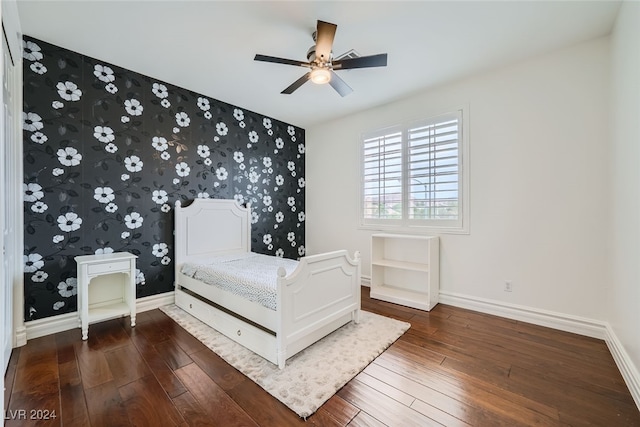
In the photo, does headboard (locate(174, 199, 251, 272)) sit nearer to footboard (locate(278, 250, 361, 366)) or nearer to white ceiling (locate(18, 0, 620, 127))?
white ceiling (locate(18, 0, 620, 127))

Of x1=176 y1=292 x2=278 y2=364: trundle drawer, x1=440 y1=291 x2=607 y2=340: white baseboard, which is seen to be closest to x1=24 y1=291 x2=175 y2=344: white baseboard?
x1=176 y1=292 x2=278 y2=364: trundle drawer

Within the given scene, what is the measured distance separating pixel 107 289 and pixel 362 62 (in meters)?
3.37

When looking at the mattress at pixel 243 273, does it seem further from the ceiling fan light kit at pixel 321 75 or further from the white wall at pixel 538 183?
the white wall at pixel 538 183

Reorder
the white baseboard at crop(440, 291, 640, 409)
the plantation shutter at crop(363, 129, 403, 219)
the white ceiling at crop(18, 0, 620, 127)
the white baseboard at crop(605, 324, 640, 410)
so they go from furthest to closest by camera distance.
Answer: the plantation shutter at crop(363, 129, 403, 219), the white ceiling at crop(18, 0, 620, 127), the white baseboard at crop(440, 291, 640, 409), the white baseboard at crop(605, 324, 640, 410)

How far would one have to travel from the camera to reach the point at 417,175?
12.0 ft

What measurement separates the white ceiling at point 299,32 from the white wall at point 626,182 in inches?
14.7

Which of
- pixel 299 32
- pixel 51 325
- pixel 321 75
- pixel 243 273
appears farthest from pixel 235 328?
pixel 299 32

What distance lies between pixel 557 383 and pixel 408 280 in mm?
1886

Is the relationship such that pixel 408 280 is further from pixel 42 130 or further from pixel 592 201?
pixel 42 130

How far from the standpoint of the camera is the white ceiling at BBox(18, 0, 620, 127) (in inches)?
86.9

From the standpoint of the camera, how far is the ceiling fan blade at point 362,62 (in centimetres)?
226

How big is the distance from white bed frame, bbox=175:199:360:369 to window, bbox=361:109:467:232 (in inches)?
51.8

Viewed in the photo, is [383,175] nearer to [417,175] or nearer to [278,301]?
[417,175]

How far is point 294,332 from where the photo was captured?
2223mm
